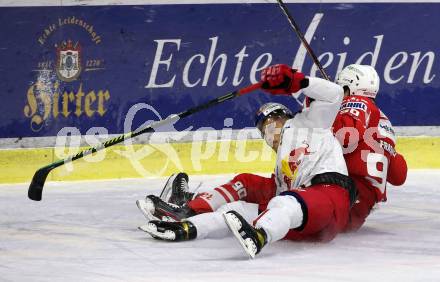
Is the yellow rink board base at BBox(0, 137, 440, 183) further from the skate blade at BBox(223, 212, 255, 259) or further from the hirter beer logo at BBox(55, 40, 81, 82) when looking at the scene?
the skate blade at BBox(223, 212, 255, 259)

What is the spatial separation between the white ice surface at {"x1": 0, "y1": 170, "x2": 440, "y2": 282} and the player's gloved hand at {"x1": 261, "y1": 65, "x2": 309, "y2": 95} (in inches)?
26.2

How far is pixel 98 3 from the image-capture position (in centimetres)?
718

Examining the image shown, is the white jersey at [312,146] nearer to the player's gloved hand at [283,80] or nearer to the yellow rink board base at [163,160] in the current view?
the player's gloved hand at [283,80]

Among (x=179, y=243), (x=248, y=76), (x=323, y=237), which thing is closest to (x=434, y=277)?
(x=323, y=237)

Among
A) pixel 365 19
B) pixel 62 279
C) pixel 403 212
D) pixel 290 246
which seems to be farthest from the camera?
pixel 365 19

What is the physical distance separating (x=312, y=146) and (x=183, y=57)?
2546mm

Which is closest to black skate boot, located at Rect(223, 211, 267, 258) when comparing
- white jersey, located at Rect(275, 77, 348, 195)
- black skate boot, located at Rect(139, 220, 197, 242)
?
black skate boot, located at Rect(139, 220, 197, 242)

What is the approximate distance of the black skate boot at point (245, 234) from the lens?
4422 mm

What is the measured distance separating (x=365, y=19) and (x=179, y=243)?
10.5 feet

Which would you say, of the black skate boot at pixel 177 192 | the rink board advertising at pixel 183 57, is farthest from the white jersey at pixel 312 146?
the rink board advertising at pixel 183 57

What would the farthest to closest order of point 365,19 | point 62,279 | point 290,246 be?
point 365,19, point 290,246, point 62,279

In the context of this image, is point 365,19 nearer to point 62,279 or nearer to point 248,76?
point 248,76

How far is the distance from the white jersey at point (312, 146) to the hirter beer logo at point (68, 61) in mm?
2429

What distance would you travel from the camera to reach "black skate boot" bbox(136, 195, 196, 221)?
5.23 metres
